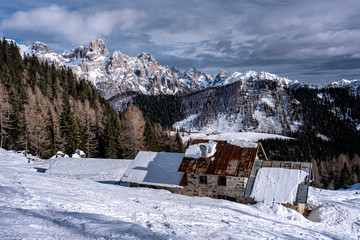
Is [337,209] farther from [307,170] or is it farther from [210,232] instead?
[210,232]

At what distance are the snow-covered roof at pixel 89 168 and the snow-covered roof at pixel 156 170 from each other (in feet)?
30.5

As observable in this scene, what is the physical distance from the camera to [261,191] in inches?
990

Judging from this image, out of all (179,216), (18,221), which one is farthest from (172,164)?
(18,221)

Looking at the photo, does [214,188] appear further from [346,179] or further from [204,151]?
[346,179]

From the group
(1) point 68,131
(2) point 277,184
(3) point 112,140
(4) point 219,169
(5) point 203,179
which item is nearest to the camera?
(2) point 277,184

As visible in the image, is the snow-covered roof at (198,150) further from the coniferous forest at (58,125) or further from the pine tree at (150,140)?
the pine tree at (150,140)

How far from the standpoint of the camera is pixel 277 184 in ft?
84.0

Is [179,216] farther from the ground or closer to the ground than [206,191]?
farther from the ground

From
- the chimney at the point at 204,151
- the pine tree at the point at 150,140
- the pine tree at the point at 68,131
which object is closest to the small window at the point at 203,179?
the chimney at the point at 204,151

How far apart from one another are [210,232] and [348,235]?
1282cm

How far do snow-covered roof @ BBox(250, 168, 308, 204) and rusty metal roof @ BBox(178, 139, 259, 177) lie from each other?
1.91m

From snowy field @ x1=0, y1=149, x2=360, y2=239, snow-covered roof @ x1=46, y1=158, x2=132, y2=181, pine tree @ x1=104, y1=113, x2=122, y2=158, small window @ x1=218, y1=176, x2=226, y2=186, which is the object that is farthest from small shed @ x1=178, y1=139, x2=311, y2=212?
pine tree @ x1=104, y1=113, x2=122, y2=158

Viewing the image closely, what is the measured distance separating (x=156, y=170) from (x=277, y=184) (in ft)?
45.2

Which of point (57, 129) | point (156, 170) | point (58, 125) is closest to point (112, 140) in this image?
point (57, 129)
